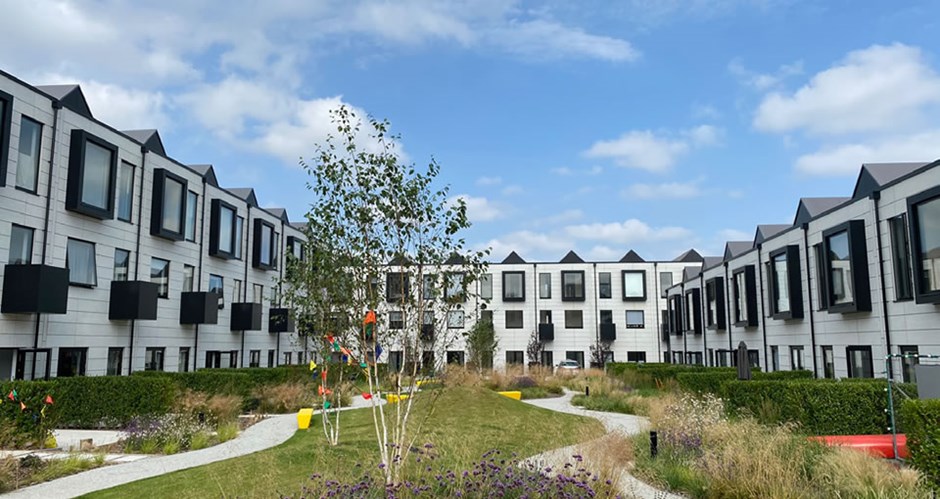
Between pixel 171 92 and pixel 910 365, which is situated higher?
pixel 171 92

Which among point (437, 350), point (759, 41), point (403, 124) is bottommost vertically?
point (437, 350)

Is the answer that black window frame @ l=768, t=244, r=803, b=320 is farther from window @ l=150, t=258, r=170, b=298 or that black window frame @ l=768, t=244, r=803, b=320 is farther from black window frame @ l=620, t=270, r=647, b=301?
black window frame @ l=620, t=270, r=647, b=301

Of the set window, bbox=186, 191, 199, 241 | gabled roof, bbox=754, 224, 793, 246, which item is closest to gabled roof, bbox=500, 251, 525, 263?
gabled roof, bbox=754, 224, 793, 246

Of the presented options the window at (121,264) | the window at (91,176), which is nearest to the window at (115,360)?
the window at (121,264)

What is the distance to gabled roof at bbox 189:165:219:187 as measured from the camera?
86.2 feet

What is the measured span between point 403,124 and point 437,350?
3.02 m

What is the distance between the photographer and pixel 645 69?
12.9 metres

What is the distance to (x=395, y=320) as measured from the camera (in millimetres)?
8562

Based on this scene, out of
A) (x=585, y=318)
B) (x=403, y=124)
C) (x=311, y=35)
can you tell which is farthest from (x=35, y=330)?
(x=585, y=318)

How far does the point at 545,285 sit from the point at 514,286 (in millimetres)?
2383

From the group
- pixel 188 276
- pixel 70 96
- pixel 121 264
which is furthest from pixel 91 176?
pixel 188 276

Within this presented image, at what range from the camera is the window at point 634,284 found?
4822cm

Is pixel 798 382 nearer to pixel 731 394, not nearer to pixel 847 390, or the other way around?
pixel 847 390

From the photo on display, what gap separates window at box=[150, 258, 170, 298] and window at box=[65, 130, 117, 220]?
366 centimetres
